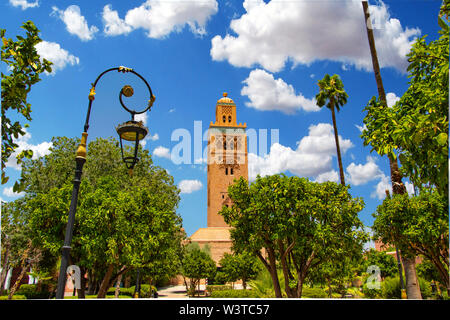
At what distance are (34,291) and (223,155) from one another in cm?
4941

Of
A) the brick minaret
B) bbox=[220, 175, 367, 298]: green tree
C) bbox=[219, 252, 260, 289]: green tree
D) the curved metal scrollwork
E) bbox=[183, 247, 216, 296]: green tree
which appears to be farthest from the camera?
the brick minaret

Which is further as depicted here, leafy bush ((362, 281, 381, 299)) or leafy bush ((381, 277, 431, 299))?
leafy bush ((362, 281, 381, 299))

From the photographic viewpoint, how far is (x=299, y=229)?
1712 centimetres

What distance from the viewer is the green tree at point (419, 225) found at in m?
15.3

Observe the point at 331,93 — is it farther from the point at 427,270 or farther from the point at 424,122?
the point at 424,122

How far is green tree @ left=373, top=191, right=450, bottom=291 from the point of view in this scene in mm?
15336

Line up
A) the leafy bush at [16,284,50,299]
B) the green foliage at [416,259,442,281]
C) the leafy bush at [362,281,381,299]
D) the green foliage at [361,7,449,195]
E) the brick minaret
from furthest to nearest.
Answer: the brick minaret
the green foliage at [416,259,442,281]
the leafy bush at [362,281,381,299]
the leafy bush at [16,284,50,299]
the green foliage at [361,7,449,195]

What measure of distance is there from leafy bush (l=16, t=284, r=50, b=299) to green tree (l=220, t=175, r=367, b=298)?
2143 centimetres

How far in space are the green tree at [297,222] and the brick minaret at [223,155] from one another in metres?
53.6

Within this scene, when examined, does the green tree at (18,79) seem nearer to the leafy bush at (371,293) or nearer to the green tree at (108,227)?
the green tree at (108,227)

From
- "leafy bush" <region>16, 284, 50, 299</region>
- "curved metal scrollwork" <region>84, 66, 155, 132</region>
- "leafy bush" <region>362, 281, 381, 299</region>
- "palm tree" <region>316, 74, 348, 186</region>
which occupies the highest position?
"palm tree" <region>316, 74, 348, 186</region>

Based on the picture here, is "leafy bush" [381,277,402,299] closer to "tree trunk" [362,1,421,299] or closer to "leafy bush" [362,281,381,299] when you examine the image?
"leafy bush" [362,281,381,299]

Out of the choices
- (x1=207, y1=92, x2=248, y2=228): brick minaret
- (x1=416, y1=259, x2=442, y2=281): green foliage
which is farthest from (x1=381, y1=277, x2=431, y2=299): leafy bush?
(x1=207, y1=92, x2=248, y2=228): brick minaret
